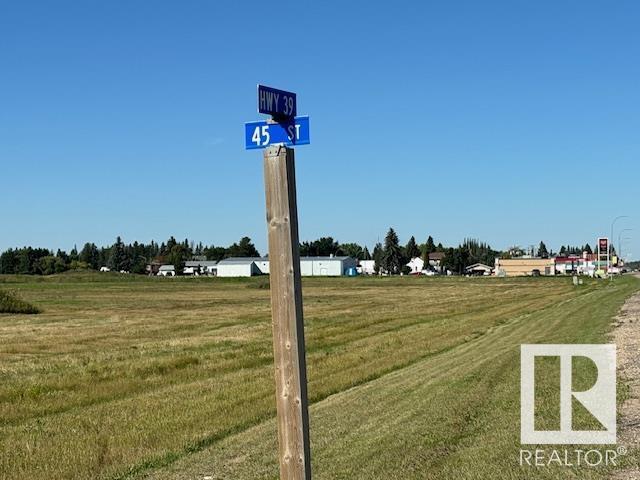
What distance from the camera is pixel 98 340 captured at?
30.9 meters

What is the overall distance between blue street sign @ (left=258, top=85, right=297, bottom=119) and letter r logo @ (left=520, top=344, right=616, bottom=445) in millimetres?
4594

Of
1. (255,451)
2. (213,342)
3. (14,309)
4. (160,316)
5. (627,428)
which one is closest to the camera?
(627,428)

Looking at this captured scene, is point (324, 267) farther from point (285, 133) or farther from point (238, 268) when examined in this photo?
point (285, 133)

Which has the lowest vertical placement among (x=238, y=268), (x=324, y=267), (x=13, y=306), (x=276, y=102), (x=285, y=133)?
(x=13, y=306)

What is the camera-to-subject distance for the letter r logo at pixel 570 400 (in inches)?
323

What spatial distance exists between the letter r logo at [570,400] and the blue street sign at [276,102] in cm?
459

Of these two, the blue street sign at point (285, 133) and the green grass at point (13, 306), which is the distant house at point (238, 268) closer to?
the green grass at point (13, 306)

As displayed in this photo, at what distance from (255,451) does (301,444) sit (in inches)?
185

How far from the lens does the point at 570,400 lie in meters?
9.91

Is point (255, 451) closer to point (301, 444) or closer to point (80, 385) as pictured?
point (301, 444)

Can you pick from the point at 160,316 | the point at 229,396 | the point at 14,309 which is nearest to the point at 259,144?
the point at 229,396

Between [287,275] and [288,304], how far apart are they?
0.23 m

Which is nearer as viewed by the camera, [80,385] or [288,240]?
[288,240]

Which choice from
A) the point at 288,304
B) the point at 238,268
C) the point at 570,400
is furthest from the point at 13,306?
the point at 238,268
